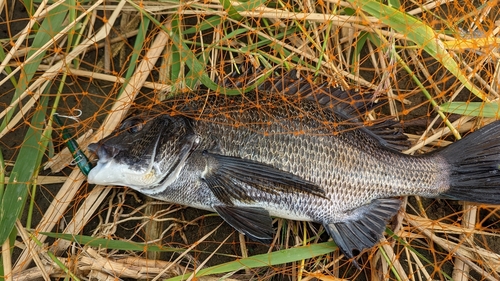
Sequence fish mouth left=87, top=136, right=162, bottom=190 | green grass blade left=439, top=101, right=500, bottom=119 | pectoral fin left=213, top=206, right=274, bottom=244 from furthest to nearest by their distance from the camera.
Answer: green grass blade left=439, top=101, right=500, bottom=119 < pectoral fin left=213, top=206, right=274, bottom=244 < fish mouth left=87, top=136, right=162, bottom=190

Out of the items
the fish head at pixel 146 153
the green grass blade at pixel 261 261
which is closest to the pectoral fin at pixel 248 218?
the green grass blade at pixel 261 261

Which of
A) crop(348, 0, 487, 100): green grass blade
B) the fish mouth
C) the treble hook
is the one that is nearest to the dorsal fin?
A: crop(348, 0, 487, 100): green grass blade

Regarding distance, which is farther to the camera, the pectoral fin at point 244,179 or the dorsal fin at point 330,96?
the dorsal fin at point 330,96

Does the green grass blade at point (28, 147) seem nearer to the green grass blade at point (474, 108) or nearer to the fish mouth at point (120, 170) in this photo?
the fish mouth at point (120, 170)

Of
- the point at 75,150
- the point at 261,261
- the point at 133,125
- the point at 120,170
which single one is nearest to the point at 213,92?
the point at 133,125

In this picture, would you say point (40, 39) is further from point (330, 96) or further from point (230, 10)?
point (330, 96)

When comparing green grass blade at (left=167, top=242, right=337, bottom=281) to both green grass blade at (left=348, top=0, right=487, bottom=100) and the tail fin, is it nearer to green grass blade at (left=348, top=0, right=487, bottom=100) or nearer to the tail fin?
the tail fin
